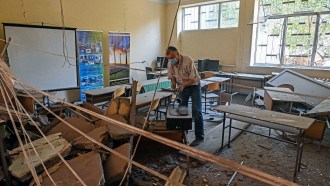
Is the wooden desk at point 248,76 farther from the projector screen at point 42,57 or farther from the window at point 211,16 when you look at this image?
the projector screen at point 42,57

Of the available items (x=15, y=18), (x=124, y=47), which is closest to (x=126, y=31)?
(x=124, y=47)

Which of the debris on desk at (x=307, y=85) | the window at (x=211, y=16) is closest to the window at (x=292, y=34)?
the window at (x=211, y=16)

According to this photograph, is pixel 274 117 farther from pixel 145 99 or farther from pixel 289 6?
pixel 289 6

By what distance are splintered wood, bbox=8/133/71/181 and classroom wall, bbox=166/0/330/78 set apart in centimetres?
586

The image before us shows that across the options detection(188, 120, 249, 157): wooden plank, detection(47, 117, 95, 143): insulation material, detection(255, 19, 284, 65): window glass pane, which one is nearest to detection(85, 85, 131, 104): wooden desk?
detection(47, 117, 95, 143): insulation material

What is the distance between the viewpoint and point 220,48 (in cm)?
714

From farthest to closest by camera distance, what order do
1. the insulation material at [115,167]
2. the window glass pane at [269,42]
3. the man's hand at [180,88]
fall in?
1. the window glass pane at [269,42]
2. the man's hand at [180,88]
3. the insulation material at [115,167]

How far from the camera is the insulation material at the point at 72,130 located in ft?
8.04

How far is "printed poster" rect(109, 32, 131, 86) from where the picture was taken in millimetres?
6441

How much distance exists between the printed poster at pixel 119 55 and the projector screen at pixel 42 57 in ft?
3.89

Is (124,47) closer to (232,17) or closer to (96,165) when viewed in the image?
A: (232,17)

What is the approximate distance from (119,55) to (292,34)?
498cm

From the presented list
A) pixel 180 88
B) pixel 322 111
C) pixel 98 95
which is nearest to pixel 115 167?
pixel 180 88

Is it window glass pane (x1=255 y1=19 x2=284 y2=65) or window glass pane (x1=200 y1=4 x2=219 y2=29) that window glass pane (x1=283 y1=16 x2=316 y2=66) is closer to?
window glass pane (x1=255 y1=19 x2=284 y2=65)
